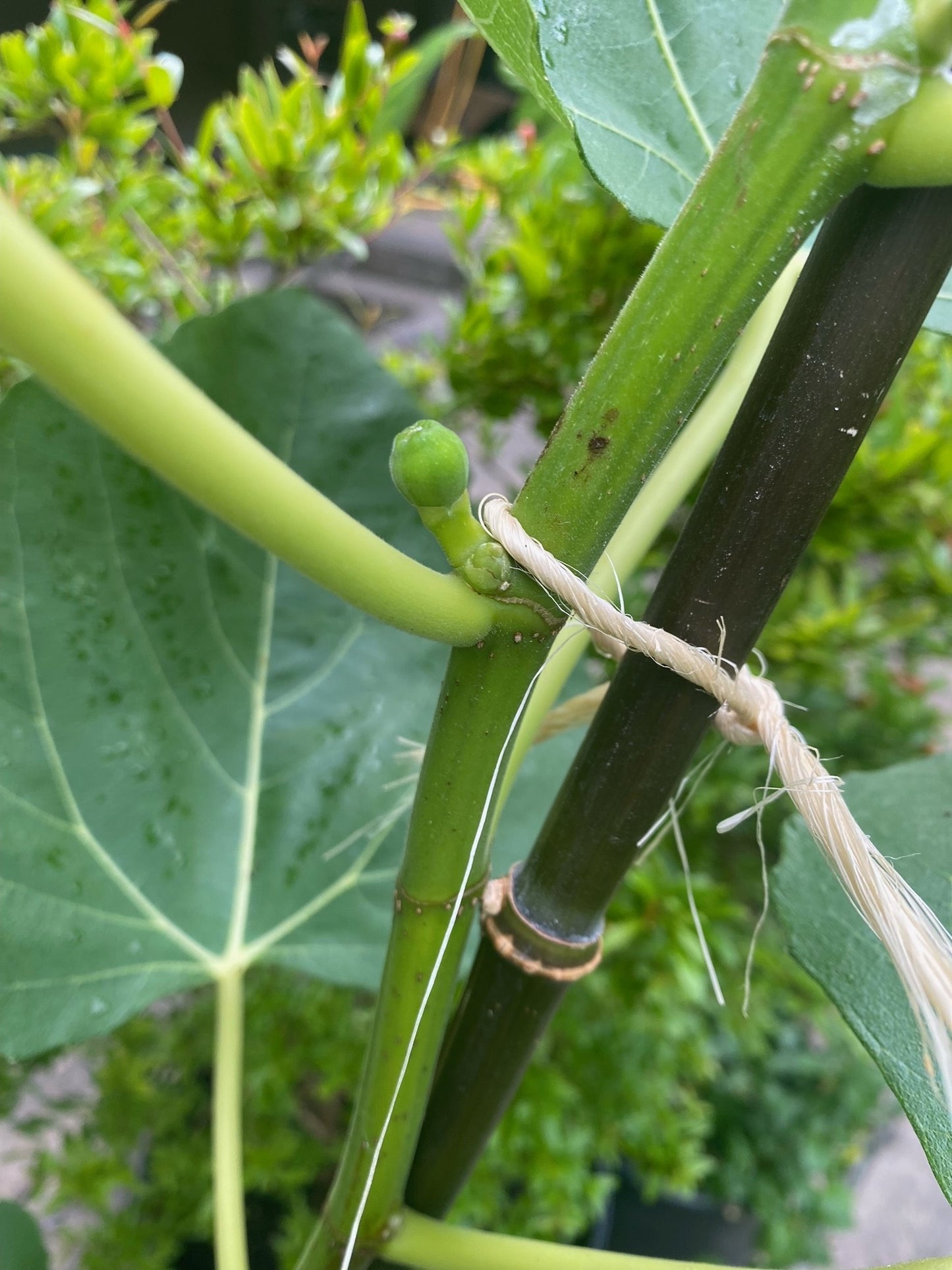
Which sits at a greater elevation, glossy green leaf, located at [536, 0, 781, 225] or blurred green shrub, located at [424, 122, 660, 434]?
glossy green leaf, located at [536, 0, 781, 225]

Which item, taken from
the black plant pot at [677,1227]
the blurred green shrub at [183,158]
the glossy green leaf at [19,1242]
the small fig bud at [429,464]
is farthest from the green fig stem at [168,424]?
the black plant pot at [677,1227]

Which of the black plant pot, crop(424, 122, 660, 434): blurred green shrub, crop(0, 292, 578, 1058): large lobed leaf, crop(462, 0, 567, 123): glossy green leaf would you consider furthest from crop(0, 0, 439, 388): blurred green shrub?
the black plant pot

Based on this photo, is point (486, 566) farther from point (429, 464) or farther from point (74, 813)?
point (74, 813)

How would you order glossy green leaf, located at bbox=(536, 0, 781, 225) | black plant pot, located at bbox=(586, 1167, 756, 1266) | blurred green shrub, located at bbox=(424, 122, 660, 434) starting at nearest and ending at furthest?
glossy green leaf, located at bbox=(536, 0, 781, 225) → blurred green shrub, located at bbox=(424, 122, 660, 434) → black plant pot, located at bbox=(586, 1167, 756, 1266)

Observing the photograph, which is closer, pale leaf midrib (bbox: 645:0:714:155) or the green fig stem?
the green fig stem

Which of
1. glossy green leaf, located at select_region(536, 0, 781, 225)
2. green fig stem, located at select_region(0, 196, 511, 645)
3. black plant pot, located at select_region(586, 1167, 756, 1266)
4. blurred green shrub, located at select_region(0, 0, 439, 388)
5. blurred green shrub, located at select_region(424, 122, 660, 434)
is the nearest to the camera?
green fig stem, located at select_region(0, 196, 511, 645)

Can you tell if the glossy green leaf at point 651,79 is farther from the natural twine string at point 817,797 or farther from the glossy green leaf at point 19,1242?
the glossy green leaf at point 19,1242

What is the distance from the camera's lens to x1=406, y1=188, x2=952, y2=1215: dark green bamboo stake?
145 millimetres

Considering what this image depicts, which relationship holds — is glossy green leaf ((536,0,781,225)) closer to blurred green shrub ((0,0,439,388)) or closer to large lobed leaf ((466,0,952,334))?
large lobed leaf ((466,0,952,334))

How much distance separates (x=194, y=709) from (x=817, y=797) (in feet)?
0.76

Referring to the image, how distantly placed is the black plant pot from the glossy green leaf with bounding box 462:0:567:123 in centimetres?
96

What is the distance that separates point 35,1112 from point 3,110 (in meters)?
0.79

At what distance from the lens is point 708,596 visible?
0.18 meters

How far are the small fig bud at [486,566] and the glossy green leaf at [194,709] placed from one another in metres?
0.19
